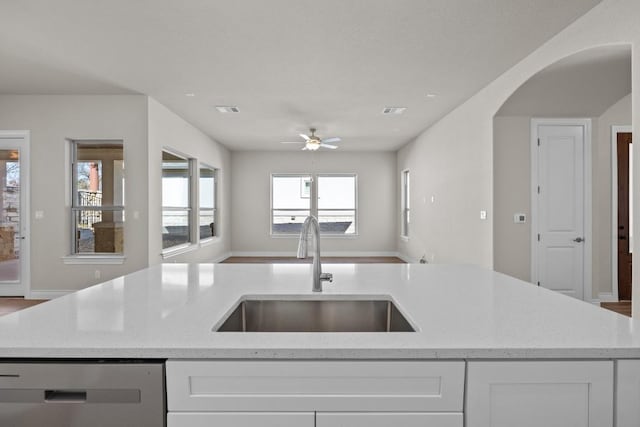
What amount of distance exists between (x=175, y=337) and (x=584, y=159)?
5165 mm

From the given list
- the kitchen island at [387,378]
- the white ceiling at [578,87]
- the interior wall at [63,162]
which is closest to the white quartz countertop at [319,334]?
the kitchen island at [387,378]

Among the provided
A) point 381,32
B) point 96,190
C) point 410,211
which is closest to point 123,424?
point 381,32

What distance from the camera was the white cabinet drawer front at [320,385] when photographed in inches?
36.4

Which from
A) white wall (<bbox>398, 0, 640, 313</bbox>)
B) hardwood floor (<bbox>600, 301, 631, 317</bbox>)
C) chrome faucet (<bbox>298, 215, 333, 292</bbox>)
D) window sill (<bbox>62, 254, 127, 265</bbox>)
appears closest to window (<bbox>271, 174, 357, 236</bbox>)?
white wall (<bbox>398, 0, 640, 313</bbox>)

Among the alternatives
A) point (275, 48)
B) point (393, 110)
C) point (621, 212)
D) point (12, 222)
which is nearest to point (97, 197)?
point (12, 222)

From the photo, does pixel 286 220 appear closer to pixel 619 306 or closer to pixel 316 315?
pixel 619 306

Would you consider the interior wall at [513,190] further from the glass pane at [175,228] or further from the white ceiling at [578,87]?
the glass pane at [175,228]

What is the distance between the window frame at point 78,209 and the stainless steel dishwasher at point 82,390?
465cm

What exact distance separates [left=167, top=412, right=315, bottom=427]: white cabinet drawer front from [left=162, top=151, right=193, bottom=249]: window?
5234 mm

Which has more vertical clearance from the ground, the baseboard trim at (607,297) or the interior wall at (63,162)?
the interior wall at (63,162)

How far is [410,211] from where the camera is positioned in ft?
28.1

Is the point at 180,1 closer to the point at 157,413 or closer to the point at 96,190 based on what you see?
the point at 157,413

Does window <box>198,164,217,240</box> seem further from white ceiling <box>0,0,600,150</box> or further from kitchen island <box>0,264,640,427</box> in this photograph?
kitchen island <box>0,264,640,427</box>

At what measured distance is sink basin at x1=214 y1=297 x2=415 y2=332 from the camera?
149 centimetres
